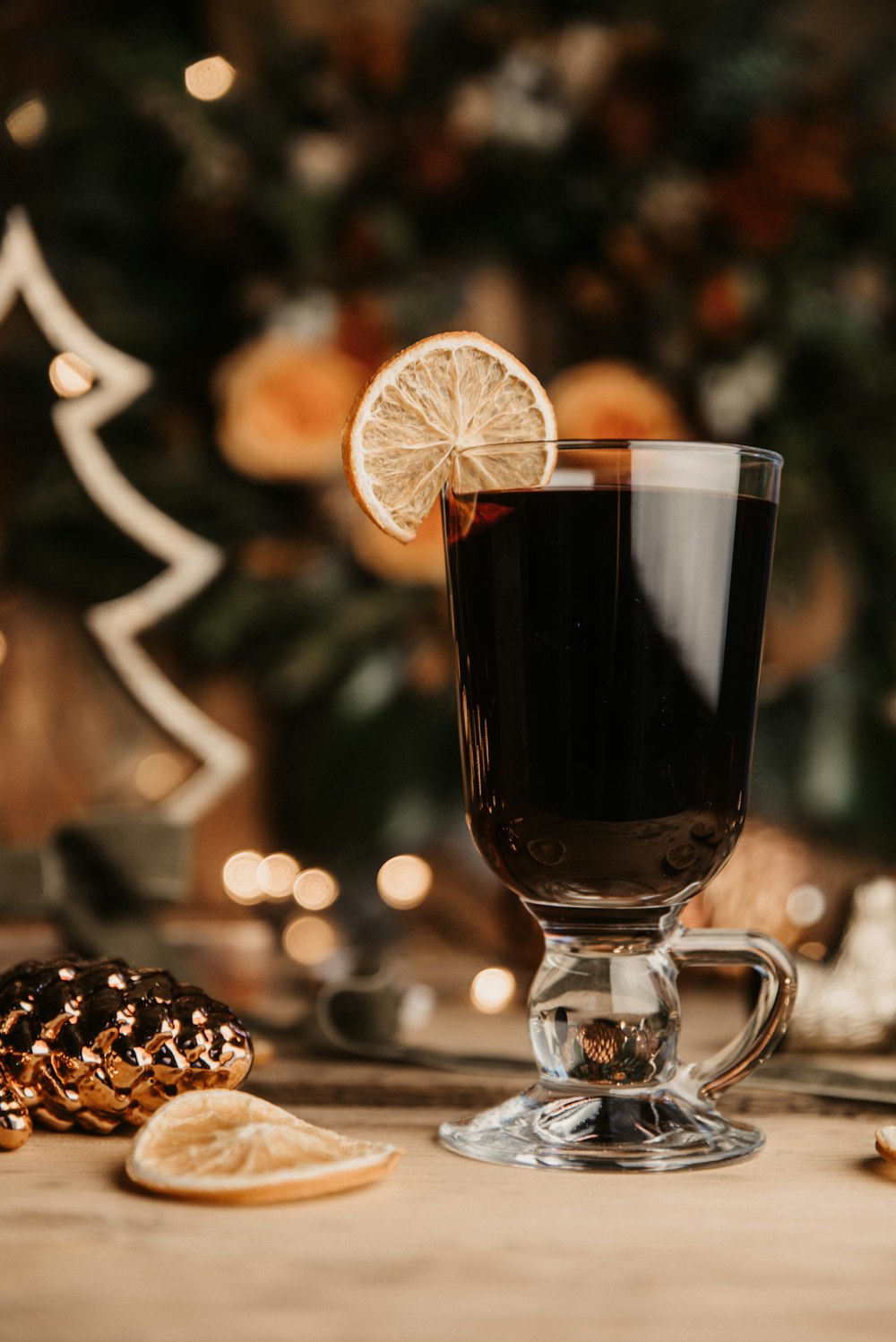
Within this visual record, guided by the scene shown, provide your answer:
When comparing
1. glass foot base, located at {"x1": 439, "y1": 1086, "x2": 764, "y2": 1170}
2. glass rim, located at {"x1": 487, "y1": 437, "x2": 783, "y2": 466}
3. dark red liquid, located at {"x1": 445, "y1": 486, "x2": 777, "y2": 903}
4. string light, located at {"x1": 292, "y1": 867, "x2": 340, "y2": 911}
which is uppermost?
glass rim, located at {"x1": 487, "y1": 437, "x2": 783, "y2": 466}

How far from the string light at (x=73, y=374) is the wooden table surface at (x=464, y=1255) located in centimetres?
85

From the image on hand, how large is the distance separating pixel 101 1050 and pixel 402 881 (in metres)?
0.92

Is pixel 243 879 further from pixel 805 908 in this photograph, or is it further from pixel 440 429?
pixel 440 429

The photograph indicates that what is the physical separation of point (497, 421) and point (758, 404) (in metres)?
0.92

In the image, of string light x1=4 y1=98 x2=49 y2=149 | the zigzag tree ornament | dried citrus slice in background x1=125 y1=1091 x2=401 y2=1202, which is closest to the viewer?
dried citrus slice in background x1=125 y1=1091 x2=401 y2=1202

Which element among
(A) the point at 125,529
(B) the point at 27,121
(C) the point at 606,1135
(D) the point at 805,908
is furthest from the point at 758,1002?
(B) the point at 27,121

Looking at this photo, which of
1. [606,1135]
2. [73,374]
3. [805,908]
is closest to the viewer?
[606,1135]

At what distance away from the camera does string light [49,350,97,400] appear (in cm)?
141

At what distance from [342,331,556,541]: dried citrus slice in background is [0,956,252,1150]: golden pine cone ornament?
1.00 ft

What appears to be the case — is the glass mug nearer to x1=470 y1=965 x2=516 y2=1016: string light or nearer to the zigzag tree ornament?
x1=470 y1=965 x2=516 y2=1016: string light

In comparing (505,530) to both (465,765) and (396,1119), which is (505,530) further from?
(396,1119)

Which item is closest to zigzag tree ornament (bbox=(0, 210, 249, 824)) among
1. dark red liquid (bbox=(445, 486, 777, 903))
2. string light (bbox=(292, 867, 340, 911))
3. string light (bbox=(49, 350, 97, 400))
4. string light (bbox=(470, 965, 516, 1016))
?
string light (bbox=(49, 350, 97, 400))

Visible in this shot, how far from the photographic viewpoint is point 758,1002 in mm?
785

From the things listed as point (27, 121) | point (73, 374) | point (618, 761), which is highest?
point (27, 121)
